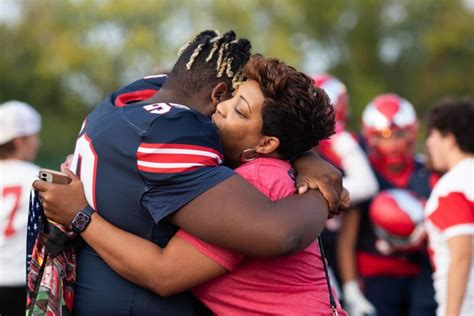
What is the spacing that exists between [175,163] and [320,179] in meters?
0.55

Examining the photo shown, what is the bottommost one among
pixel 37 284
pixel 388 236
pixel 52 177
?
pixel 388 236

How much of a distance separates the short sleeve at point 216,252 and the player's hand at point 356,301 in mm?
3823

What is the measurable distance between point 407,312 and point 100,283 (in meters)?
3.97

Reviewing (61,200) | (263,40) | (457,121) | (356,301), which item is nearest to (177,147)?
(61,200)

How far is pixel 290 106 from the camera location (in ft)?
8.86

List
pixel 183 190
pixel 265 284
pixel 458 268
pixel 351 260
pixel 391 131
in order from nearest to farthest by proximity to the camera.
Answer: pixel 183 190, pixel 265 284, pixel 458 268, pixel 351 260, pixel 391 131

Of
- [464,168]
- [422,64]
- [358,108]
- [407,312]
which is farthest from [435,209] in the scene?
[422,64]

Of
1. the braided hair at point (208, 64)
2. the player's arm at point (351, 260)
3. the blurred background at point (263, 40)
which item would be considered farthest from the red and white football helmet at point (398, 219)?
the blurred background at point (263, 40)

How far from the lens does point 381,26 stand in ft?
136

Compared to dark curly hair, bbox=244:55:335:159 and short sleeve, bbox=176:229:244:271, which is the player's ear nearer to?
dark curly hair, bbox=244:55:335:159

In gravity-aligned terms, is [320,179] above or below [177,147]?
below

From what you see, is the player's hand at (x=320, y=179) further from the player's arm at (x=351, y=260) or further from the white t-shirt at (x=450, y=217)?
the player's arm at (x=351, y=260)

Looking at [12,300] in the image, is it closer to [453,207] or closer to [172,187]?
[453,207]

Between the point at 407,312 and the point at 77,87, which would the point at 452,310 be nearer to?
the point at 407,312
